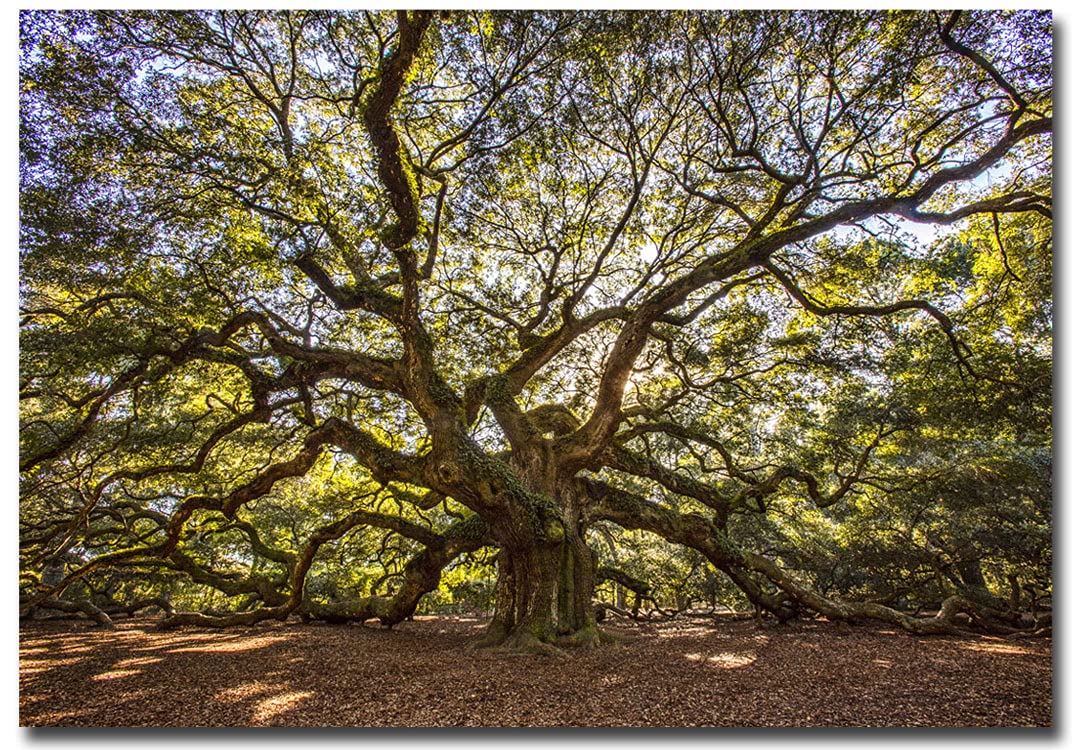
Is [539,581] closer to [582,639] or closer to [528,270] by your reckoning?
[582,639]

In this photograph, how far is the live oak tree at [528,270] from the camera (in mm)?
5352

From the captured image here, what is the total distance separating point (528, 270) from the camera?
925 cm

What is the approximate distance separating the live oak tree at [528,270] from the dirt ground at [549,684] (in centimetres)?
133

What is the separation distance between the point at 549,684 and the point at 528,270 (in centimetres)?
702

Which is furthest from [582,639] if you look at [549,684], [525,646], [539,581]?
[549,684]

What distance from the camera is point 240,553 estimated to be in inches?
626

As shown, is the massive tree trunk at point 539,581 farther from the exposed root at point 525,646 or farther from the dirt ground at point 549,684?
the dirt ground at point 549,684

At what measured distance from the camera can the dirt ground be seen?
11.7ft

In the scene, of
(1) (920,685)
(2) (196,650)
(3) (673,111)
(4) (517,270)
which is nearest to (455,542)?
→ (2) (196,650)

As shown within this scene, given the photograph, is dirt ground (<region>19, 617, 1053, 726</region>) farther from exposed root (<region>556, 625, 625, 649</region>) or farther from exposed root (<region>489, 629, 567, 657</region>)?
exposed root (<region>556, 625, 625, 649</region>)

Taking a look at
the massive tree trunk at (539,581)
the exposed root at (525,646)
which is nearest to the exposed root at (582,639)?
the massive tree trunk at (539,581)

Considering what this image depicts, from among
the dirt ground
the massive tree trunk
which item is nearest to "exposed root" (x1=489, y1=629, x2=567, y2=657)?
the massive tree trunk

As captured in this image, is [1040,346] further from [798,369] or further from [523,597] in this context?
[523,597]

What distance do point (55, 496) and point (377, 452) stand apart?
11380 millimetres
